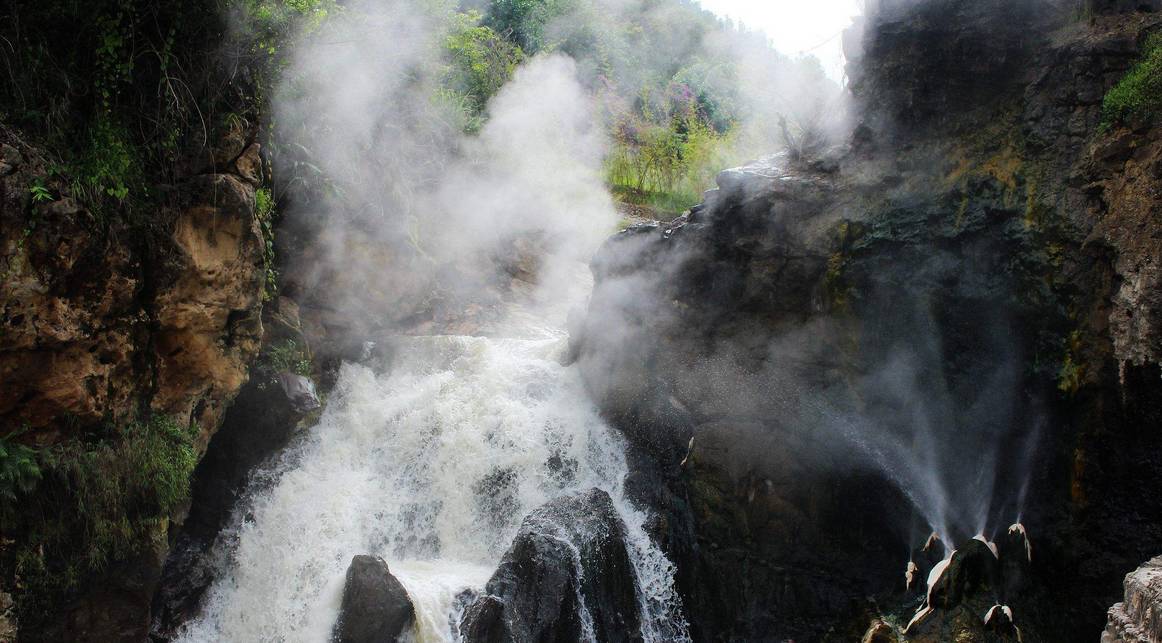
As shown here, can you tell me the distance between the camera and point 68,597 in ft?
14.6

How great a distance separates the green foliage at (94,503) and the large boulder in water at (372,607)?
1.53 m

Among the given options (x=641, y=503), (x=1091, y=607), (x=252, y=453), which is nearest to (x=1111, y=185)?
(x=1091, y=607)

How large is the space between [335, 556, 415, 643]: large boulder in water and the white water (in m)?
0.15

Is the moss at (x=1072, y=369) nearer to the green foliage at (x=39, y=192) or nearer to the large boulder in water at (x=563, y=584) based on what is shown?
→ the large boulder in water at (x=563, y=584)

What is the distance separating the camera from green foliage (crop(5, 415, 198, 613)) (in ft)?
13.8

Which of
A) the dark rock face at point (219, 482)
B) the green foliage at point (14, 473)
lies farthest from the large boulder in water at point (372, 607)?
the green foliage at point (14, 473)

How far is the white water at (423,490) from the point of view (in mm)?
5469

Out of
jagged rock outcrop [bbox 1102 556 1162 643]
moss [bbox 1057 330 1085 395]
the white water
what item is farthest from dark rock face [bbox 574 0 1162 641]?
jagged rock outcrop [bbox 1102 556 1162 643]

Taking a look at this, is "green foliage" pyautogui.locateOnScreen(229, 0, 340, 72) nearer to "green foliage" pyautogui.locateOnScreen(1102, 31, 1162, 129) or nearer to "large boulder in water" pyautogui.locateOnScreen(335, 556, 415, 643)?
"large boulder in water" pyautogui.locateOnScreen(335, 556, 415, 643)

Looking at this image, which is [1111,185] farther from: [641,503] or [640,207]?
[640,207]

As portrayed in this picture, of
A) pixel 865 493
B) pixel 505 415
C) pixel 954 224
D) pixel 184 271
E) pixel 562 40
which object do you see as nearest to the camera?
pixel 184 271

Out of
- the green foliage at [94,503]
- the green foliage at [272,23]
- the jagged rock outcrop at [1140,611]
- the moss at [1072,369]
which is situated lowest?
the jagged rock outcrop at [1140,611]

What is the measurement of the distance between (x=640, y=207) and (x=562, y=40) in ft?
23.1

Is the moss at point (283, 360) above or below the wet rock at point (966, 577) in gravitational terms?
above
